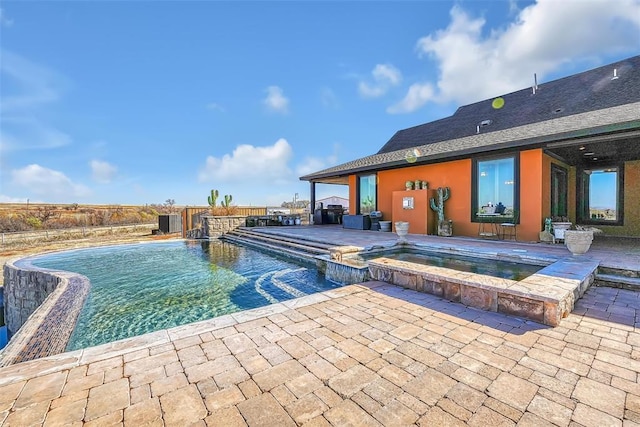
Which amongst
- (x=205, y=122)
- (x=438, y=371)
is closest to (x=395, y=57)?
(x=205, y=122)

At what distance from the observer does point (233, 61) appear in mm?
10227

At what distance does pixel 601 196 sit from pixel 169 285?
1308 cm

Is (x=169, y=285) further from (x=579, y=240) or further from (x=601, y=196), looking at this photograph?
(x=601, y=196)

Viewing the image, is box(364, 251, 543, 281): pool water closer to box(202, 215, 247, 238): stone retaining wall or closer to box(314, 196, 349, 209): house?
box(202, 215, 247, 238): stone retaining wall

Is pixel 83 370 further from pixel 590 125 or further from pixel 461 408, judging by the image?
pixel 590 125

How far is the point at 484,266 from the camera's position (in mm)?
4812

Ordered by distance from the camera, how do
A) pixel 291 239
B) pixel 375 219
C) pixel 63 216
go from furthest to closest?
pixel 63 216, pixel 375 219, pixel 291 239

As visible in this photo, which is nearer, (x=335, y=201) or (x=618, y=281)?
(x=618, y=281)

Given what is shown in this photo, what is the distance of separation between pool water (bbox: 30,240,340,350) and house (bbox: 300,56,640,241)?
5.40m

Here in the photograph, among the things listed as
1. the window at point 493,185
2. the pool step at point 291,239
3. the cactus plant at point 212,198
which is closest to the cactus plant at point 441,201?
the window at point 493,185

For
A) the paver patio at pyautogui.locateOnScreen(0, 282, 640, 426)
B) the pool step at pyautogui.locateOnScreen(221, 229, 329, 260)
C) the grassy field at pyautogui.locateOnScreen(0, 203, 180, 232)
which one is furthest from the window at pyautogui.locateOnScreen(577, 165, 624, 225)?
the grassy field at pyautogui.locateOnScreen(0, 203, 180, 232)

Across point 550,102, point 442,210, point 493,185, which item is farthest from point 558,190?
point 550,102

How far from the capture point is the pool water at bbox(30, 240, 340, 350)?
146 inches

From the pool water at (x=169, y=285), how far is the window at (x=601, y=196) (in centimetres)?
988
